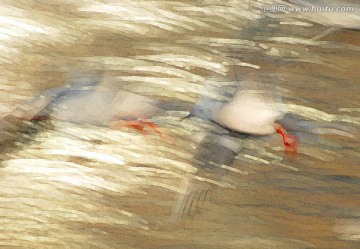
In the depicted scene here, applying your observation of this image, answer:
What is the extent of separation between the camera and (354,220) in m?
0.45

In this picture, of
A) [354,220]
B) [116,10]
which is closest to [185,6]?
[116,10]

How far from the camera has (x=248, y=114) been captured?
0.49 m

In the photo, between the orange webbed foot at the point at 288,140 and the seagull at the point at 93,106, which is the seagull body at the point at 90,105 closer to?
the seagull at the point at 93,106

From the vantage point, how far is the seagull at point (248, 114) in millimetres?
485

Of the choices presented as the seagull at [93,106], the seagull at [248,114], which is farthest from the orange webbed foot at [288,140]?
the seagull at [93,106]

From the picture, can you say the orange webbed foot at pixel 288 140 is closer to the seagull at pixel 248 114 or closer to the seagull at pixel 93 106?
the seagull at pixel 248 114

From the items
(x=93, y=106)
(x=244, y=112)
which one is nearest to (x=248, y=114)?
(x=244, y=112)

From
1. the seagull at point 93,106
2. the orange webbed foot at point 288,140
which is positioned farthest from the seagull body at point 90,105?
the orange webbed foot at point 288,140

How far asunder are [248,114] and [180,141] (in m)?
0.07

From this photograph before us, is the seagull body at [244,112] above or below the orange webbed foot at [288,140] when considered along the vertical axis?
above

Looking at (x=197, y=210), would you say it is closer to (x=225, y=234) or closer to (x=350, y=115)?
(x=225, y=234)

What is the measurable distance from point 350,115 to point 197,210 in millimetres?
184

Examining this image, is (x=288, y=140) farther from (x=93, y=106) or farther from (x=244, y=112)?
(x=93, y=106)

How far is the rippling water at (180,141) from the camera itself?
1.50 feet
